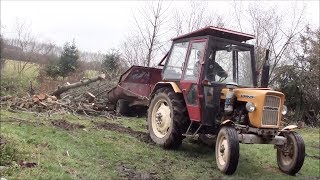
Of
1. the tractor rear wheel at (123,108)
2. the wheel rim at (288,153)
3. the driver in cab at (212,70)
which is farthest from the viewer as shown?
the tractor rear wheel at (123,108)

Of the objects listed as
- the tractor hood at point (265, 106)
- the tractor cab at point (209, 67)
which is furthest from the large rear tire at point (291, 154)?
the tractor cab at point (209, 67)

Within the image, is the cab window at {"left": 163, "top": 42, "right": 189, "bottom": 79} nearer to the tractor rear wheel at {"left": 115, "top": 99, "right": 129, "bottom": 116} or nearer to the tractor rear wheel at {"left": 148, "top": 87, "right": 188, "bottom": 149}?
the tractor rear wheel at {"left": 148, "top": 87, "right": 188, "bottom": 149}

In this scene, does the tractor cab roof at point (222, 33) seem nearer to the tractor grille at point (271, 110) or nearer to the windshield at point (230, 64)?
the windshield at point (230, 64)

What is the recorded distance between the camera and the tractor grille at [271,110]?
23.2 feet

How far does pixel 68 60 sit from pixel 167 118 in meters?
17.4

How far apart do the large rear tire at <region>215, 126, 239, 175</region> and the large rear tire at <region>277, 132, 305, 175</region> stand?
1.25 meters

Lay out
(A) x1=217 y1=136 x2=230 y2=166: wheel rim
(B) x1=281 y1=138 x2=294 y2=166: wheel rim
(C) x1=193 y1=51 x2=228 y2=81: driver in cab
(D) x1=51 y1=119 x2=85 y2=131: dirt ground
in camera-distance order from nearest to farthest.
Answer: (A) x1=217 y1=136 x2=230 y2=166: wheel rim
(B) x1=281 y1=138 x2=294 y2=166: wheel rim
(C) x1=193 y1=51 x2=228 y2=81: driver in cab
(D) x1=51 y1=119 x2=85 y2=131: dirt ground

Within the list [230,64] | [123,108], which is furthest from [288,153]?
[123,108]

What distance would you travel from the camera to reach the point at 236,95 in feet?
24.5

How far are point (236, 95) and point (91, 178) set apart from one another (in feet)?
10.1

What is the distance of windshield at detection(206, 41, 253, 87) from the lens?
7.92 meters

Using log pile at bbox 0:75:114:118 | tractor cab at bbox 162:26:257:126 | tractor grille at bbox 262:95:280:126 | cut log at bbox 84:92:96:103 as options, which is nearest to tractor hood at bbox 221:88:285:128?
tractor grille at bbox 262:95:280:126

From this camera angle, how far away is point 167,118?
8648mm

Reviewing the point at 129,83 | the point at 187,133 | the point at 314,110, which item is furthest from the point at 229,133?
the point at 314,110
